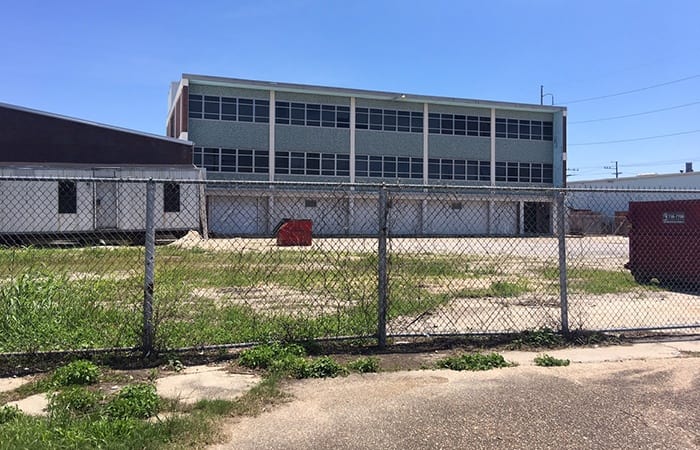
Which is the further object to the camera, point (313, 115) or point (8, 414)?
point (313, 115)

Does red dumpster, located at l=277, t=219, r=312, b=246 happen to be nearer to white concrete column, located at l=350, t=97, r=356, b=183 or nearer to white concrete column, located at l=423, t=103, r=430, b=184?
white concrete column, located at l=350, t=97, r=356, b=183

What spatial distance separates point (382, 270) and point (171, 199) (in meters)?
22.5

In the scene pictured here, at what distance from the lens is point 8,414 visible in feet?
13.2

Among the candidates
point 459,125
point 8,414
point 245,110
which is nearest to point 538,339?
point 8,414

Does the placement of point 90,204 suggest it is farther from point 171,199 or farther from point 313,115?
point 313,115

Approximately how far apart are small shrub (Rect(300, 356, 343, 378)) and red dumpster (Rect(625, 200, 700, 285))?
9.08 metres

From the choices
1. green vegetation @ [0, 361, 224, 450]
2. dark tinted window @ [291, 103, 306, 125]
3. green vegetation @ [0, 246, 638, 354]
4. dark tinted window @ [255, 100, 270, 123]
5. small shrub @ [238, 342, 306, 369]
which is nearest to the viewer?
green vegetation @ [0, 361, 224, 450]

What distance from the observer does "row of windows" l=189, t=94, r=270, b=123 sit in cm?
3975

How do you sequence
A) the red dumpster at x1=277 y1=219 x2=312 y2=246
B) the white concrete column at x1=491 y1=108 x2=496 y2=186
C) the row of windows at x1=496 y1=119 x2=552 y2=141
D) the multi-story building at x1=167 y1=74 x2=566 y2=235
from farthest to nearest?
the row of windows at x1=496 y1=119 x2=552 y2=141 → the white concrete column at x1=491 y1=108 x2=496 y2=186 → the multi-story building at x1=167 y1=74 x2=566 y2=235 → the red dumpster at x1=277 y1=219 x2=312 y2=246

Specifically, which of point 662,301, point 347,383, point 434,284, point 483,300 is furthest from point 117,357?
point 662,301

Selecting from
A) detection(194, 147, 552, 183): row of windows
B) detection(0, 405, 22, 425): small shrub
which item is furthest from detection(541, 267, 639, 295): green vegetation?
detection(194, 147, 552, 183): row of windows

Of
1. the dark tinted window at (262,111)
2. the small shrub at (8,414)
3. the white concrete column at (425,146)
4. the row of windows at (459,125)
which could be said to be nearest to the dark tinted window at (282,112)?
the dark tinted window at (262,111)

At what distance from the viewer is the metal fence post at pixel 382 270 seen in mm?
6156

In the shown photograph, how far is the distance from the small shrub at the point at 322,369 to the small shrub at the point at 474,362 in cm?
108
